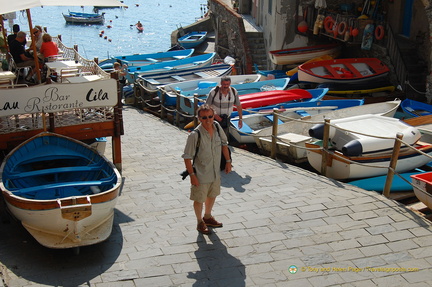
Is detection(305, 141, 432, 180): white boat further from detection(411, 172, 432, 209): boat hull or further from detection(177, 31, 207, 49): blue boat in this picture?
Result: detection(177, 31, 207, 49): blue boat

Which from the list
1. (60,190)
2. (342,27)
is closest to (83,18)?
(342,27)

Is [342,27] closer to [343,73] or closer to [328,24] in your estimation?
[328,24]

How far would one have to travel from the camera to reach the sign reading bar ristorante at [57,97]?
8461 mm

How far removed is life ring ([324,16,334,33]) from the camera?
64.9 ft

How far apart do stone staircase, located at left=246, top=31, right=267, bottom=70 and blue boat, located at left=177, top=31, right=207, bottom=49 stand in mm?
9386

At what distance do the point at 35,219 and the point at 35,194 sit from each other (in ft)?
2.32

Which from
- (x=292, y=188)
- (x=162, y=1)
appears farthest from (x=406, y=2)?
(x=162, y=1)

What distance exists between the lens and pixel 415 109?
14789 mm

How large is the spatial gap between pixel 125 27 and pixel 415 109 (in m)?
57.0

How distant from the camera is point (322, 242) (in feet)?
21.7

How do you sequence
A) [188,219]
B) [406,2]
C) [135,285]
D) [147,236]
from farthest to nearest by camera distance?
[406,2], [188,219], [147,236], [135,285]

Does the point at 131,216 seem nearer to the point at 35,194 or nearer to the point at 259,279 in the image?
the point at 35,194


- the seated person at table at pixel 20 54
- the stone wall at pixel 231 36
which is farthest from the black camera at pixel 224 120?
the stone wall at pixel 231 36

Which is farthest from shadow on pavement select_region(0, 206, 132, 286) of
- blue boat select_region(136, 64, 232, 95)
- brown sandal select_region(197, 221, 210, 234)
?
blue boat select_region(136, 64, 232, 95)
